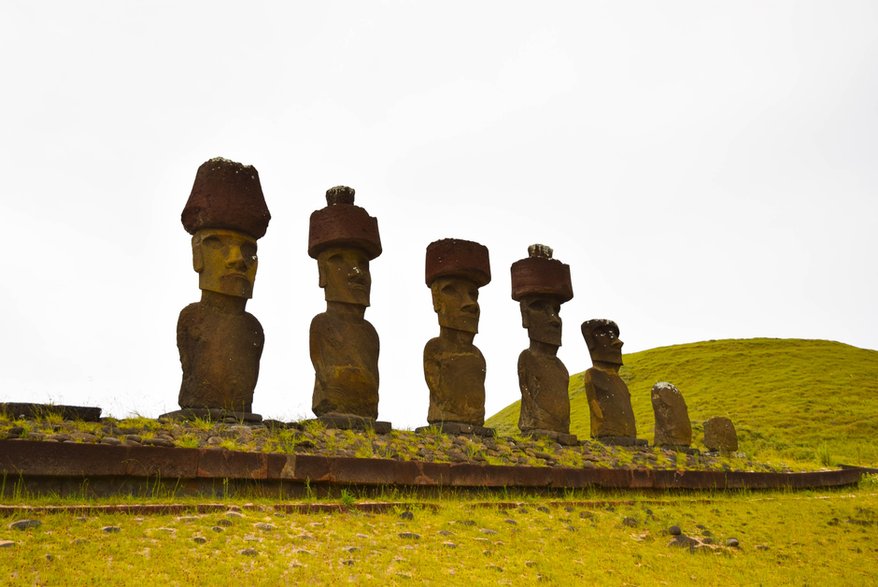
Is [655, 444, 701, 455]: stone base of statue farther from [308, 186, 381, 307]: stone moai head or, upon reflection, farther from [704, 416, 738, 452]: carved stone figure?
[308, 186, 381, 307]: stone moai head

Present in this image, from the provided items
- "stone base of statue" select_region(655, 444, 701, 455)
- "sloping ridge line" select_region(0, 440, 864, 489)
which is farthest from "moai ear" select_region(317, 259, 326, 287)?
"stone base of statue" select_region(655, 444, 701, 455)

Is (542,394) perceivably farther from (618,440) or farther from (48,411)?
(48,411)

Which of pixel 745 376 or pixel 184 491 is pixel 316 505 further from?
pixel 745 376

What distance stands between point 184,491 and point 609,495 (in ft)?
17.7

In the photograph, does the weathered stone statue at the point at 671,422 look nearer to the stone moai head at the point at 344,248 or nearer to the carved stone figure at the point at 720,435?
the carved stone figure at the point at 720,435

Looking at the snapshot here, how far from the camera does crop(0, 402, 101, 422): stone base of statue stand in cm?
691

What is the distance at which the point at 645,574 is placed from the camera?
238 inches

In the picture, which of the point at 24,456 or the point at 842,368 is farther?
the point at 842,368

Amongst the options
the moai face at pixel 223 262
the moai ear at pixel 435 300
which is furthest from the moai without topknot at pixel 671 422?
the moai face at pixel 223 262

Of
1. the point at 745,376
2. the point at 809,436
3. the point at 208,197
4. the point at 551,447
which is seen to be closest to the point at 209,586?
the point at 208,197

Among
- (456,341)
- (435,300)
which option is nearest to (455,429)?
(456,341)

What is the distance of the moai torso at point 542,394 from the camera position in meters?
A: 12.6

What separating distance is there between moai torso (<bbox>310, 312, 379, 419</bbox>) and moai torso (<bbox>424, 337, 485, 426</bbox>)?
53.3 inches

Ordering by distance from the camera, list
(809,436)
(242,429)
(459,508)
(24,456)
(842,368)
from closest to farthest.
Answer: (24,456) < (459,508) < (242,429) < (809,436) < (842,368)
